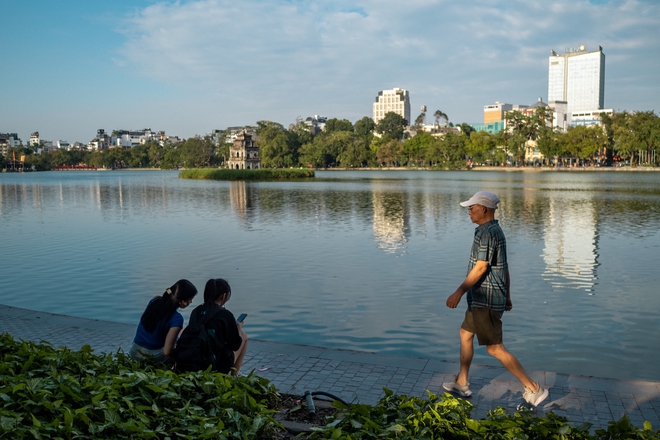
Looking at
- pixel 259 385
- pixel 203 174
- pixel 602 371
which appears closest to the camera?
pixel 259 385

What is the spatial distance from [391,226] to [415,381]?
15506mm

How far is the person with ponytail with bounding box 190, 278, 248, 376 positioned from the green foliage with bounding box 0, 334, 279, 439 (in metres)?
0.34

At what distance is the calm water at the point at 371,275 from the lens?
817 cm

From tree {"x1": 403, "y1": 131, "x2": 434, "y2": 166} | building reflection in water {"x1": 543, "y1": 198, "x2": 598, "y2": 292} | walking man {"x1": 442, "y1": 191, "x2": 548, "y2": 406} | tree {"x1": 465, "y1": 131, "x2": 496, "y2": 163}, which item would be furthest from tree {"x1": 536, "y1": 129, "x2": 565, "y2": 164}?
walking man {"x1": 442, "y1": 191, "x2": 548, "y2": 406}

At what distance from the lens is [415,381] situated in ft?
18.9

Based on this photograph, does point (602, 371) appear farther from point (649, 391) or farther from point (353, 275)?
point (353, 275)

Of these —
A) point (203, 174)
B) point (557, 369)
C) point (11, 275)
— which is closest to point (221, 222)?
point (11, 275)

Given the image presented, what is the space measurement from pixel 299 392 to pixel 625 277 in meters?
9.01

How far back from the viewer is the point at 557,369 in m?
6.98

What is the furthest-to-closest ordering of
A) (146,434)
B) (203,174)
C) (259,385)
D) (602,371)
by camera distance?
(203,174), (602,371), (259,385), (146,434)

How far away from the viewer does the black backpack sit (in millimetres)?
5285

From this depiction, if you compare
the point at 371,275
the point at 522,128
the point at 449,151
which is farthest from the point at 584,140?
the point at 371,275

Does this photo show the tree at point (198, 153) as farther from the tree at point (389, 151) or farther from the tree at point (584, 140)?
the tree at point (584, 140)

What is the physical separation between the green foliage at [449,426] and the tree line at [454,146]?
9956cm
